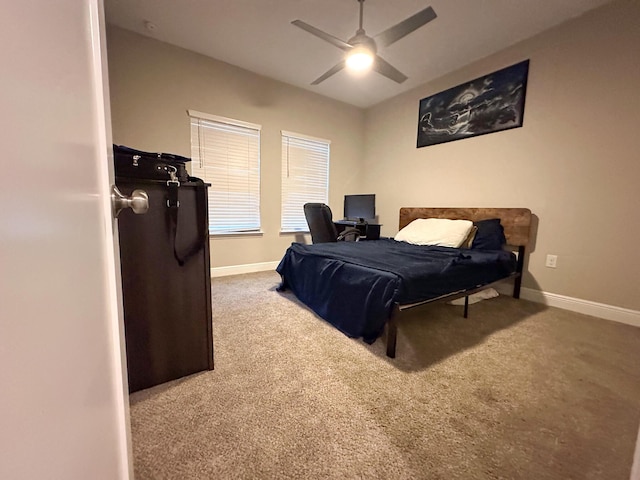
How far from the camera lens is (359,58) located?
7.34ft

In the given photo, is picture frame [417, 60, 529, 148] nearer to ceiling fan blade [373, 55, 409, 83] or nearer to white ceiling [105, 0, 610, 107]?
white ceiling [105, 0, 610, 107]

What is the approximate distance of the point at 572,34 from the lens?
241 cm

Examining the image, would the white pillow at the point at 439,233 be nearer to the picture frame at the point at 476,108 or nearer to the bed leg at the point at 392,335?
the picture frame at the point at 476,108

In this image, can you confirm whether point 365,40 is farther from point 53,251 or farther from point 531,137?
point 53,251

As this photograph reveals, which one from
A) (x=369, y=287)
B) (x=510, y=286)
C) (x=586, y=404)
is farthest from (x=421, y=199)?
(x=586, y=404)

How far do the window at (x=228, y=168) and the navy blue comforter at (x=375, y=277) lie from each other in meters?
1.32

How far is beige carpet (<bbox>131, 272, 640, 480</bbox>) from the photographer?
97 cm

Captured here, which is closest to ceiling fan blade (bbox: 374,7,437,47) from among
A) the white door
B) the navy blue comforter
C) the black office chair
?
the black office chair

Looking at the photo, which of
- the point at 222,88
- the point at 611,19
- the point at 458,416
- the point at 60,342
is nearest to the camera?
the point at 60,342

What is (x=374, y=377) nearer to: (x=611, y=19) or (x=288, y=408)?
(x=288, y=408)

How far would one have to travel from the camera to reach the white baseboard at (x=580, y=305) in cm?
221

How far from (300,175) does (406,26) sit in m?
2.40

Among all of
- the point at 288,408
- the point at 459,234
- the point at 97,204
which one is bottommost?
the point at 288,408

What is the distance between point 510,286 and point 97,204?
3.53 meters
